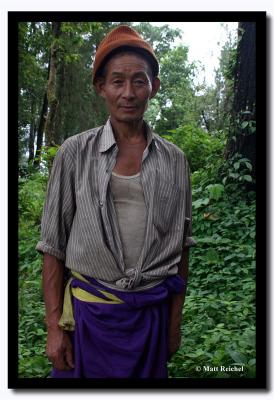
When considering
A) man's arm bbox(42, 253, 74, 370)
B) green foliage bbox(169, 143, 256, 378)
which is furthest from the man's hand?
green foliage bbox(169, 143, 256, 378)

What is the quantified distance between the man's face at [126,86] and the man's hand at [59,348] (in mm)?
820

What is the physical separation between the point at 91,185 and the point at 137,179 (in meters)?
0.17

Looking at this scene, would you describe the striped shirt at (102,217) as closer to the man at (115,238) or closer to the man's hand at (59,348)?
the man at (115,238)

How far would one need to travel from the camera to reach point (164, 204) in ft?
6.00

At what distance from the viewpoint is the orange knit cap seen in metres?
1.80

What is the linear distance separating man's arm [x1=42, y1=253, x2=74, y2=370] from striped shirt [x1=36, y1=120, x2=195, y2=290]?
5 centimetres

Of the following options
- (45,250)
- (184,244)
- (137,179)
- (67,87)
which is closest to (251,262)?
A: (184,244)

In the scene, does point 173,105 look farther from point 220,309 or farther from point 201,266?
point 220,309

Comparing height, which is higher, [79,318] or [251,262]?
[251,262]

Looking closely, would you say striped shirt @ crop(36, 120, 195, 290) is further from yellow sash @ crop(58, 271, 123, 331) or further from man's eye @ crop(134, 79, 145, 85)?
man's eye @ crop(134, 79, 145, 85)

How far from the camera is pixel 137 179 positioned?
182cm

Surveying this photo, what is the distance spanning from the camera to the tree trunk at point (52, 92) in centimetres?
220

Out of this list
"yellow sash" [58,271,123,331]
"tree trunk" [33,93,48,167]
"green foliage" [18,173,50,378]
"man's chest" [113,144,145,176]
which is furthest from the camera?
"tree trunk" [33,93,48,167]

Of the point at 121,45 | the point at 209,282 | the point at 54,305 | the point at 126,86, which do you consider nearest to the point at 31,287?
the point at 54,305
